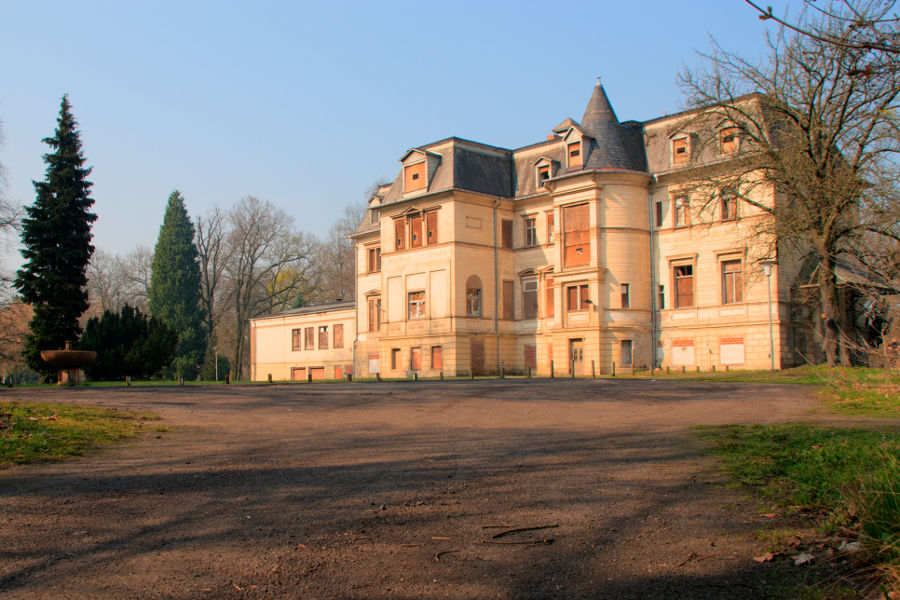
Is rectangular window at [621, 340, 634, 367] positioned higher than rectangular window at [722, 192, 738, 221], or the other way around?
rectangular window at [722, 192, 738, 221]

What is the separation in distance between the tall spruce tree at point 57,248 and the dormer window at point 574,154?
26.7m

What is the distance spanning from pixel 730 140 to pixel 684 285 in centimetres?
1278

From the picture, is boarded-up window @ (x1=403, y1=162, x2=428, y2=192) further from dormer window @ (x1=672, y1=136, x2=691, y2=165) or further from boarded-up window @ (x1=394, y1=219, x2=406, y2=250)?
dormer window @ (x1=672, y1=136, x2=691, y2=165)

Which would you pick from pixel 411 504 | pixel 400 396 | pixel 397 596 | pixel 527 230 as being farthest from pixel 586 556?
pixel 527 230

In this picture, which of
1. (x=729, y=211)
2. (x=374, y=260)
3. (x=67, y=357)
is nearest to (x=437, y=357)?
(x=374, y=260)

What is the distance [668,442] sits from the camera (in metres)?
11.2

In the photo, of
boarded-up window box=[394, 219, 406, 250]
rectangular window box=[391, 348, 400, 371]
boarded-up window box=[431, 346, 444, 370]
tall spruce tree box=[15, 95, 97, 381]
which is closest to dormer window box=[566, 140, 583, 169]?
boarded-up window box=[394, 219, 406, 250]

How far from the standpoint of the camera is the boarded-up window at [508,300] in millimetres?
49875

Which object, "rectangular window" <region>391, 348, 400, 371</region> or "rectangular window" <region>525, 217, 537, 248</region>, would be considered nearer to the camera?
"rectangular window" <region>525, 217, 537, 248</region>

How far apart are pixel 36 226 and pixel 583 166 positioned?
29.5m

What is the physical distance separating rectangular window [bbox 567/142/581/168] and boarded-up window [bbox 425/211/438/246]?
9.01 m

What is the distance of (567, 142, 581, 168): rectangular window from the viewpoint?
4522cm

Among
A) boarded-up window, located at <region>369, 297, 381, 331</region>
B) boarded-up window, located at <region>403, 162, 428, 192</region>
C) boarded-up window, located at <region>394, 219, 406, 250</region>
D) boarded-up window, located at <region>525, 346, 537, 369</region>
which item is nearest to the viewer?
boarded-up window, located at <region>525, 346, 537, 369</region>

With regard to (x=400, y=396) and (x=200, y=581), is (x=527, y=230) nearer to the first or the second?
(x=400, y=396)
